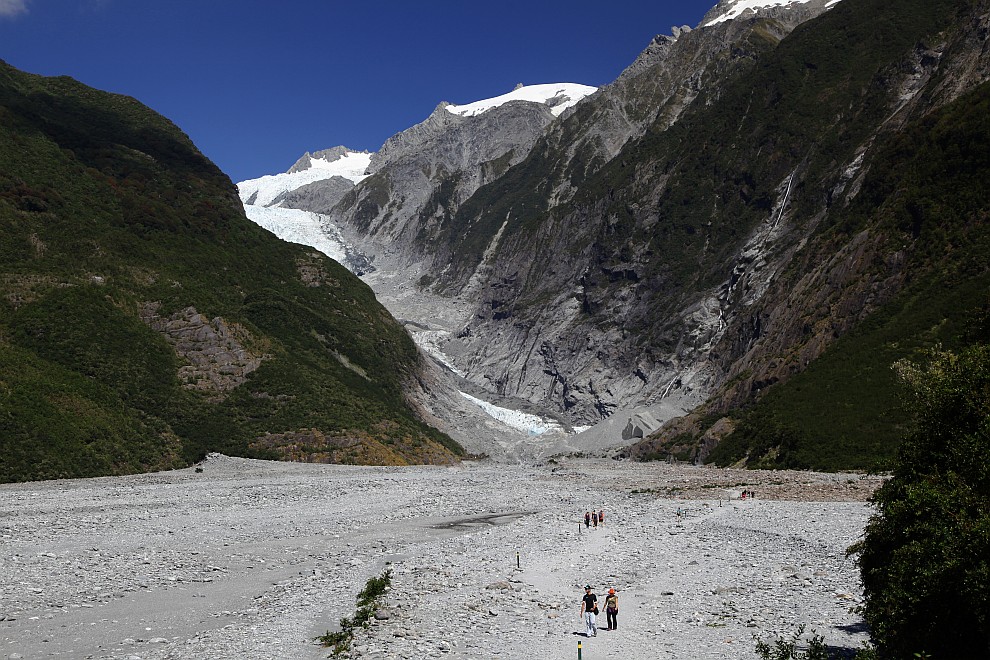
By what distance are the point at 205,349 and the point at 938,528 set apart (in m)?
75.2

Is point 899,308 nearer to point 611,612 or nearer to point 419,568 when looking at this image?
point 419,568

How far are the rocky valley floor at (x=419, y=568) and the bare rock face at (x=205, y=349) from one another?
21.7m

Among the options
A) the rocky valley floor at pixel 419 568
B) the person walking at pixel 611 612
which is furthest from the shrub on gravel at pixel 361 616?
the person walking at pixel 611 612

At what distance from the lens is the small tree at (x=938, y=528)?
15.1m

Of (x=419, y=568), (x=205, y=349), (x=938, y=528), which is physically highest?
(x=205, y=349)

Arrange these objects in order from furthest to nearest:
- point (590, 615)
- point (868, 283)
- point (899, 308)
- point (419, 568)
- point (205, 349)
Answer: point (205, 349) < point (868, 283) < point (899, 308) < point (419, 568) < point (590, 615)

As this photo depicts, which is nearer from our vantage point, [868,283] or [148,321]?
[868,283]

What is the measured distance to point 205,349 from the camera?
8144 cm

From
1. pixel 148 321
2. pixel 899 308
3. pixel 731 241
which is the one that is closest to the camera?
pixel 899 308

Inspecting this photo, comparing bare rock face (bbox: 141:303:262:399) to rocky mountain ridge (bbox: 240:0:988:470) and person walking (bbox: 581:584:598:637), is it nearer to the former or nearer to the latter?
rocky mountain ridge (bbox: 240:0:988:470)

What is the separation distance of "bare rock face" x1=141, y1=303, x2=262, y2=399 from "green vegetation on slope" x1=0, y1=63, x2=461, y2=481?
12.8 inches

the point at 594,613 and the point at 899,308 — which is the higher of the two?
the point at 899,308

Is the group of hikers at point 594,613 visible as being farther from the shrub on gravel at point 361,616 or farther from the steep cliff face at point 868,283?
the steep cliff face at point 868,283

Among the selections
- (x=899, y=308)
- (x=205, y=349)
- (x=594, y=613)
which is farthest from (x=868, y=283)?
(x=594, y=613)
